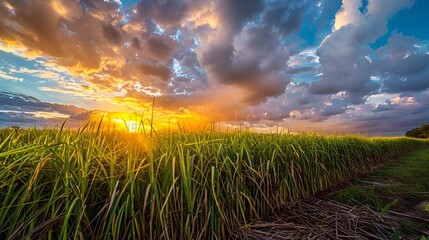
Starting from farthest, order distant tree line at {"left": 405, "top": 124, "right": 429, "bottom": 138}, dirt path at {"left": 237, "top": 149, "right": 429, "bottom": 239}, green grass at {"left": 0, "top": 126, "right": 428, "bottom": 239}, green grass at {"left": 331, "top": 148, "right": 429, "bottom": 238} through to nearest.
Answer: distant tree line at {"left": 405, "top": 124, "right": 429, "bottom": 138}, green grass at {"left": 331, "top": 148, "right": 429, "bottom": 238}, dirt path at {"left": 237, "top": 149, "right": 429, "bottom": 239}, green grass at {"left": 0, "top": 126, "right": 428, "bottom": 239}

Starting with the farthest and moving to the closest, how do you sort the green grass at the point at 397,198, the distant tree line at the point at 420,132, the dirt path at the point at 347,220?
the distant tree line at the point at 420,132 → the green grass at the point at 397,198 → the dirt path at the point at 347,220

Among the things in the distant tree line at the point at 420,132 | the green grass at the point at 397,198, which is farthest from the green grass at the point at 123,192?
the distant tree line at the point at 420,132

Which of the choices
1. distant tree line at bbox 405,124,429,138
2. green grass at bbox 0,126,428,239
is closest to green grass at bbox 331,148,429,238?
green grass at bbox 0,126,428,239

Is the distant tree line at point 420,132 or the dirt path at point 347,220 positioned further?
the distant tree line at point 420,132

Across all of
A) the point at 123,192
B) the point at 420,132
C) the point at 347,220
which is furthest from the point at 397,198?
the point at 420,132

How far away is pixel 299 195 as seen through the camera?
12.7 ft

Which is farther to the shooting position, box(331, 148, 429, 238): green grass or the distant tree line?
the distant tree line

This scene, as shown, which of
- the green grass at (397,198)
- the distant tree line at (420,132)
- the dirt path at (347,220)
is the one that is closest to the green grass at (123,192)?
the dirt path at (347,220)

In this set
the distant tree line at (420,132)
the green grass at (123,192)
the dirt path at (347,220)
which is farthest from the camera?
the distant tree line at (420,132)

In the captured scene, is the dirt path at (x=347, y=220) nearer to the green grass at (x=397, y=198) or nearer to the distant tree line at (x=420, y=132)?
the green grass at (x=397, y=198)

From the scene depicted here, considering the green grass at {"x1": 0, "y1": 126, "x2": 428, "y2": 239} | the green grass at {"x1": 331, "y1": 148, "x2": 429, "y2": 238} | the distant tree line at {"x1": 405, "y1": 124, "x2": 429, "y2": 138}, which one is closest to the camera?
the green grass at {"x1": 0, "y1": 126, "x2": 428, "y2": 239}

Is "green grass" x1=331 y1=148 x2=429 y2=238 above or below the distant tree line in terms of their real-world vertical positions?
below

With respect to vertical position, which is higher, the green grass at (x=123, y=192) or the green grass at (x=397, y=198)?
the green grass at (x=123, y=192)

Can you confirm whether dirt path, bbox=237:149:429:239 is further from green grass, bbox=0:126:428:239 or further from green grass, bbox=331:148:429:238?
green grass, bbox=0:126:428:239
